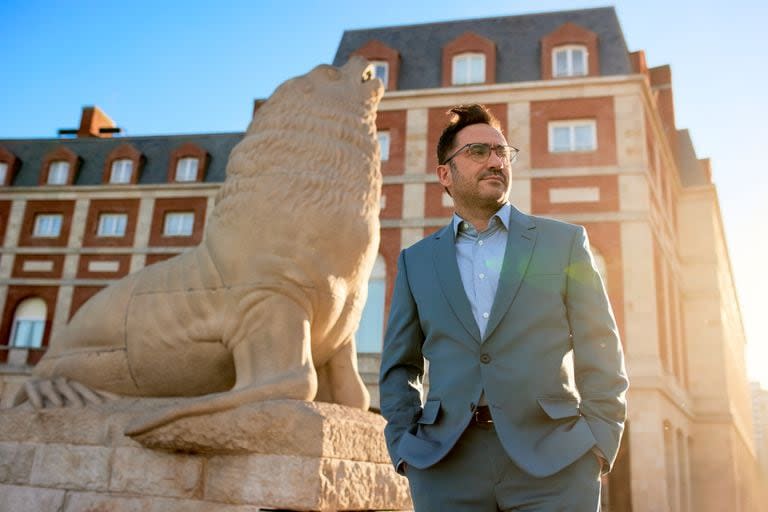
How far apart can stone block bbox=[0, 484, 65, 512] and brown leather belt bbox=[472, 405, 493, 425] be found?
2619 millimetres

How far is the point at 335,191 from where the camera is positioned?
12.4 ft

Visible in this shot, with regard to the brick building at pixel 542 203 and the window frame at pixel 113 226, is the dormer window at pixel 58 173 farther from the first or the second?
the window frame at pixel 113 226

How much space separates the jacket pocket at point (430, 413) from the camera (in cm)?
191

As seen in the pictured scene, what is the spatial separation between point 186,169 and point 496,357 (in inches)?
1046

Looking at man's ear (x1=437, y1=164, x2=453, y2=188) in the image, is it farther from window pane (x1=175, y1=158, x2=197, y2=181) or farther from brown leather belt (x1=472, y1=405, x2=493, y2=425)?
window pane (x1=175, y1=158, x2=197, y2=181)

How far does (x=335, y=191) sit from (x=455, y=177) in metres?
1.67

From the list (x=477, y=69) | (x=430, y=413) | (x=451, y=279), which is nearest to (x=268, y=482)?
(x=430, y=413)

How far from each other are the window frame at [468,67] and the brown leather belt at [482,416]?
1960cm

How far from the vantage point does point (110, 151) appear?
28.1 m

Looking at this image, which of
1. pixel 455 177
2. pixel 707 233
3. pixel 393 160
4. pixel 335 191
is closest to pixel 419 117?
pixel 393 160

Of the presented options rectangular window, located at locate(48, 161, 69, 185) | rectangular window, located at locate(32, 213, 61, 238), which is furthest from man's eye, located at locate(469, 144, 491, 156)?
rectangular window, located at locate(48, 161, 69, 185)

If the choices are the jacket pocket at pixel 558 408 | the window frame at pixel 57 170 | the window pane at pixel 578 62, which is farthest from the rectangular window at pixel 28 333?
the jacket pocket at pixel 558 408

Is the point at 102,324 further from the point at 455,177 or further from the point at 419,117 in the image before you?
the point at 419,117

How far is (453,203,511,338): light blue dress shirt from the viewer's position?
2.01 meters
